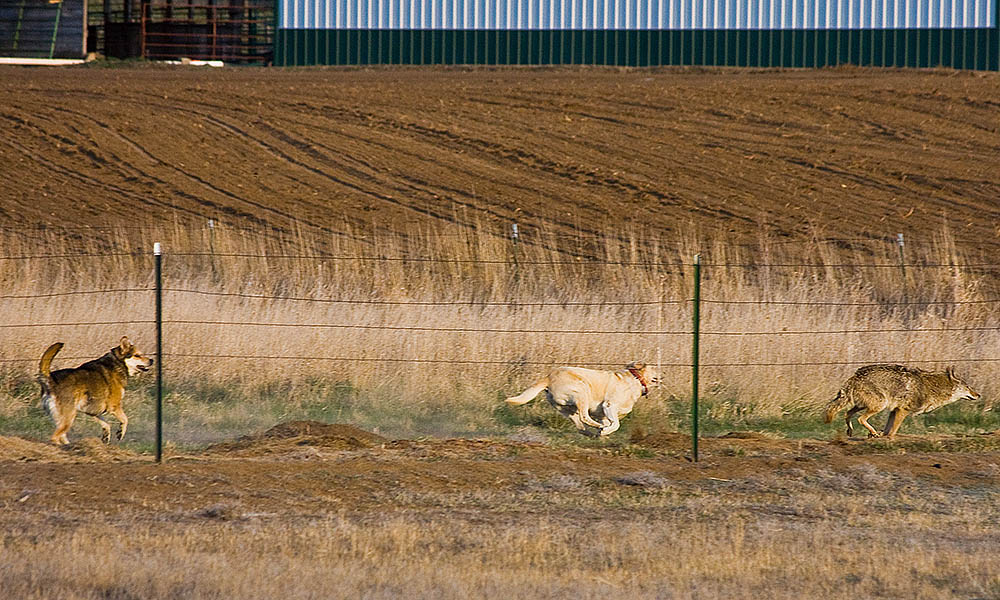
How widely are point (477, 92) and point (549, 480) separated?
22711 mm

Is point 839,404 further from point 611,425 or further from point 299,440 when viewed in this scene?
point 299,440

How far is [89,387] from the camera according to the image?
1048 cm

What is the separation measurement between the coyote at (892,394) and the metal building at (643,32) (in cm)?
2463

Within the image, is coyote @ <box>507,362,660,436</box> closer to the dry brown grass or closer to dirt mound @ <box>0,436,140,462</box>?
the dry brown grass

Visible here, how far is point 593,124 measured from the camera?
1145 inches

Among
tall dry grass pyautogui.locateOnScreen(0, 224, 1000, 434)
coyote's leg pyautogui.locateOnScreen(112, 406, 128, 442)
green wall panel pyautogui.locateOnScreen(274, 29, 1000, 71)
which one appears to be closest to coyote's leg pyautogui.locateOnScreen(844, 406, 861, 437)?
tall dry grass pyautogui.locateOnScreen(0, 224, 1000, 434)

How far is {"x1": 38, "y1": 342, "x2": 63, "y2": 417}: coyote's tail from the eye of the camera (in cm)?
1010

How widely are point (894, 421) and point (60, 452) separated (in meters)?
6.66

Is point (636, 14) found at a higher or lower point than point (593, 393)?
higher

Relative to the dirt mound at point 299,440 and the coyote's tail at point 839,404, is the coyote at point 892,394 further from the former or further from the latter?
the dirt mound at point 299,440

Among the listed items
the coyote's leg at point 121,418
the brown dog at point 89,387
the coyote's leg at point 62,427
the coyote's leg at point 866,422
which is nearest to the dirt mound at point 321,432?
the coyote's leg at point 121,418

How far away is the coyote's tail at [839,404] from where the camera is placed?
11148mm

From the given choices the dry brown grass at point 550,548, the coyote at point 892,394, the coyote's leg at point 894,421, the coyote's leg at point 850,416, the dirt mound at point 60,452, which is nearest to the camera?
the dry brown grass at point 550,548

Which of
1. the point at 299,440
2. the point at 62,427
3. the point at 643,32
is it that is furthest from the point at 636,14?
the point at 62,427
